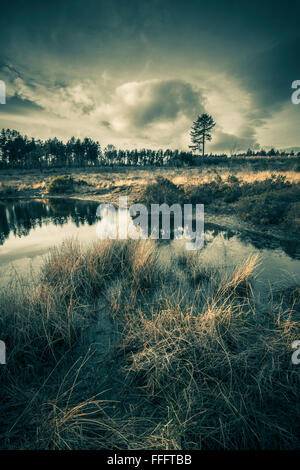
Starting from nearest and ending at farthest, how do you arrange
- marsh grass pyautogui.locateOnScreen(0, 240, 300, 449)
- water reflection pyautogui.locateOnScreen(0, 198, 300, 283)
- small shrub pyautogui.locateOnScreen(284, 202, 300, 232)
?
1. marsh grass pyautogui.locateOnScreen(0, 240, 300, 449)
2. water reflection pyautogui.locateOnScreen(0, 198, 300, 283)
3. small shrub pyautogui.locateOnScreen(284, 202, 300, 232)

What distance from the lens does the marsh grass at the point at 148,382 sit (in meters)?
1.62

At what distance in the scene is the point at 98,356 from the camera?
2557mm

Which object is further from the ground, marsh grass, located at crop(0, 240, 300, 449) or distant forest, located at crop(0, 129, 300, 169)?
distant forest, located at crop(0, 129, 300, 169)

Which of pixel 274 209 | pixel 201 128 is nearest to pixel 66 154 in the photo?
pixel 201 128

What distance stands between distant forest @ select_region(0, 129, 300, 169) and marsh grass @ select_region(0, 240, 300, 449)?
1678 inches

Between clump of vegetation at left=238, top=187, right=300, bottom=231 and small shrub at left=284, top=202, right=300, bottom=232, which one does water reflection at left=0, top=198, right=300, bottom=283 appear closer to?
small shrub at left=284, top=202, right=300, bottom=232

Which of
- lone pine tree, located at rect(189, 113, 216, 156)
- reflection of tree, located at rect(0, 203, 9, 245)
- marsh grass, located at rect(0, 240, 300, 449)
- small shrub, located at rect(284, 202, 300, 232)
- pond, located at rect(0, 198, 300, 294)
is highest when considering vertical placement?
lone pine tree, located at rect(189, 113, 216, 156)

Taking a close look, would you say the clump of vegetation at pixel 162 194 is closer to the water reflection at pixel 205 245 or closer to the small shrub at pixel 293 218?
the water reflection at pixel 205 245

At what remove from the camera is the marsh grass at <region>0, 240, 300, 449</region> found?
5.33 ft

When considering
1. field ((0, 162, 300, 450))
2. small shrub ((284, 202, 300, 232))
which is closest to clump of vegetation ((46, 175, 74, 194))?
field ((0, 162, 300, 450))

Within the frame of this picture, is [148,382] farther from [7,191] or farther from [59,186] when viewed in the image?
[7,191]

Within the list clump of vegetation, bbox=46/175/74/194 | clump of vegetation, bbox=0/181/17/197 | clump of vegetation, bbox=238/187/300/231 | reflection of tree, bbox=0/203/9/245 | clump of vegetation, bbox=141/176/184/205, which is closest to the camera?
reflection of tree, bbox=0/203/9/245
